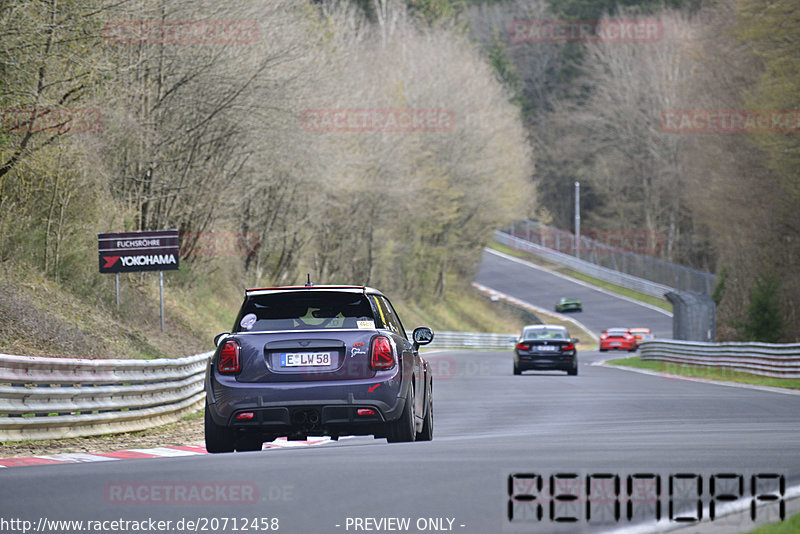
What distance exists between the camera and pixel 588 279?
100 metres

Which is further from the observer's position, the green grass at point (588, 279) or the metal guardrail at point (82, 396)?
the green grass at point (588, 279)

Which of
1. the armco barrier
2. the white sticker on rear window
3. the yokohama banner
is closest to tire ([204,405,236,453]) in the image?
the white sticker on rear window

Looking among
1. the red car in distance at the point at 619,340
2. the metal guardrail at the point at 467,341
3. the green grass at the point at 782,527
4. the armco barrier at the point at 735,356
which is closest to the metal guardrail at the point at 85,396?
the green grass at the point at 782,527

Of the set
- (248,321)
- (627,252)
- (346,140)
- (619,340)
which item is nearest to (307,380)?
(248,321)

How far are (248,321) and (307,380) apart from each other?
859 mm

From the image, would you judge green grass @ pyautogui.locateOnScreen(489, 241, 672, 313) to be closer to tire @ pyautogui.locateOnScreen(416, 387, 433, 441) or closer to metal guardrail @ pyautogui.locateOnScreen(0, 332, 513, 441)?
metal guardrail @ pyautogui.locateOnScreen(0, 332, 513, 441)

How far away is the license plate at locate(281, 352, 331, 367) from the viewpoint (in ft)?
37.2

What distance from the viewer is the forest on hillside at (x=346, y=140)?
26453mm

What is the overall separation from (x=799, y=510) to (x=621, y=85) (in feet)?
311

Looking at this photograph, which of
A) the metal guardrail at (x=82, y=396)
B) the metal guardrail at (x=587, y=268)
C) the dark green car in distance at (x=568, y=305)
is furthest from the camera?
the metal guardrail at (x=587, y=268)

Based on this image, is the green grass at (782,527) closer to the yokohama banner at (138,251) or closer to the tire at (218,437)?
the tire at (218,437)

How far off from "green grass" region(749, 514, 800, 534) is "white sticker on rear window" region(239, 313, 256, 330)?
5.98 m

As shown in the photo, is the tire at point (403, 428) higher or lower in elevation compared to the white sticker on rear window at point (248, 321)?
lower

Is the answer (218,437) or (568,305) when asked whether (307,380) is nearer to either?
(218,437)
